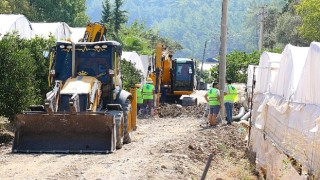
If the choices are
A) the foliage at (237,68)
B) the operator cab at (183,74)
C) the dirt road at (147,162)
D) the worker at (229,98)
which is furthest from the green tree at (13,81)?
the foliage at (237,68)

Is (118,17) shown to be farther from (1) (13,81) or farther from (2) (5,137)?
(1) (13,81)

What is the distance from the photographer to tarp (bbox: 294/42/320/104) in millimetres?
8961

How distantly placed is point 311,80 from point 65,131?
644cm

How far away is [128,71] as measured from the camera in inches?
1391

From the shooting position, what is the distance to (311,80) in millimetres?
9320

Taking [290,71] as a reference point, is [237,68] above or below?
below

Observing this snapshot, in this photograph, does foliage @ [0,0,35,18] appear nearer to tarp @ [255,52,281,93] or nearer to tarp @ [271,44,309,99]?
tarp @ [255,52,281,93]

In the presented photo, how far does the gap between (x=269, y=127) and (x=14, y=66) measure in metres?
7.96

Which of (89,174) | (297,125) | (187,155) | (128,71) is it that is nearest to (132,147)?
(187,155)

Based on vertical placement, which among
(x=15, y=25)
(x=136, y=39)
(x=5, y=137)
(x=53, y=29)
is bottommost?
(x=5, y=137)

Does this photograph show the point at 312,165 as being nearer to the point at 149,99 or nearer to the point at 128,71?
the point at 149,99

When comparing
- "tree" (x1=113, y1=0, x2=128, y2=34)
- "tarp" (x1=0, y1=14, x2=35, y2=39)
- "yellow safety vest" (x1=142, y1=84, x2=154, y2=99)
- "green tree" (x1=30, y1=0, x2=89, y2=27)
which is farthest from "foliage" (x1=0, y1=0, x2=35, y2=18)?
"yellow safety vest" (x1=142, y1=84, x2=154, y2=99)

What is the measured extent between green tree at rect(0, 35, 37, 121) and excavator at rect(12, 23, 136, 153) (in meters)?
1.82

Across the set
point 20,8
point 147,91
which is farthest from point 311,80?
point 20,8
